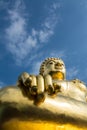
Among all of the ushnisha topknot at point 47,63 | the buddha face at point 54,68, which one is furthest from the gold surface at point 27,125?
the ushnisha topknot at point 47,63

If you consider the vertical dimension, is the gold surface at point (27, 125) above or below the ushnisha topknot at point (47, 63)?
below

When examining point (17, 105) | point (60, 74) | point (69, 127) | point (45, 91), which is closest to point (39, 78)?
point (45, 91)

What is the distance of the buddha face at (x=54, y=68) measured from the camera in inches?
223

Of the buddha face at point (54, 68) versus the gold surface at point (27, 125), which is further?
the buddha face at point (54, 68)

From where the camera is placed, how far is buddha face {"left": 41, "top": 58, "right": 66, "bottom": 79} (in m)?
5.65

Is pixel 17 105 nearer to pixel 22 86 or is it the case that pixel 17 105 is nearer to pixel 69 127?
pixel 22 86

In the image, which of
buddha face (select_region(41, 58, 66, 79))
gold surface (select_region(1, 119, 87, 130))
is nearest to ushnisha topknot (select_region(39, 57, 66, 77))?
buddha face (select_region(41, 58, 66, 79))

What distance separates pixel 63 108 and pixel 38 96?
35cm

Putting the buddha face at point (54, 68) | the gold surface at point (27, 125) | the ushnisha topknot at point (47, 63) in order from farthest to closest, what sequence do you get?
the ushnisha topknot at point (47, 63), the buddha face at point (54, 68), the gold surface at point (27, 125)

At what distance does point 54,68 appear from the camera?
226 inches

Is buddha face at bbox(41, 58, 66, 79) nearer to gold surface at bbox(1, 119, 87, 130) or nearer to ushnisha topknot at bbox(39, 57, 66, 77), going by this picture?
ushnisha topknot at bbox(39, 57, 66, 77)

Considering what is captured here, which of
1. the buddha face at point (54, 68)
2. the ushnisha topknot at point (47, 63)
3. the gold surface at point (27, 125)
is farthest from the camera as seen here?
the ushnisha topknot at point (47, 63)

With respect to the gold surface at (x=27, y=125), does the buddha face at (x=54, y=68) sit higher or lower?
higher

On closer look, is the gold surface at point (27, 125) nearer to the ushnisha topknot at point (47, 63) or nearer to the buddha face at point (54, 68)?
the buddha face at point (54, 68)
